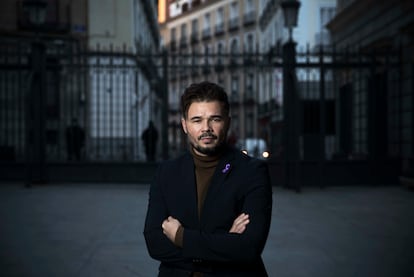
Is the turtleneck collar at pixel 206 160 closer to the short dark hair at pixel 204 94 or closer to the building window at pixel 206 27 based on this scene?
the short dark hair at pixel 204 94

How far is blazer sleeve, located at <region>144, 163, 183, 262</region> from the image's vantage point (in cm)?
227

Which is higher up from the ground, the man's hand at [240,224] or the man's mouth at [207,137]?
the man's mouth at [207,137]

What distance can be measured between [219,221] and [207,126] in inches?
15.7

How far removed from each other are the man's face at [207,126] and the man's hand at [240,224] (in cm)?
30

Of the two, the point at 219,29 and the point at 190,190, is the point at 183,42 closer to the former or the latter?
the point at 219,29

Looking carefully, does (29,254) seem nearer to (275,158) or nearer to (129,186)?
(129,186)

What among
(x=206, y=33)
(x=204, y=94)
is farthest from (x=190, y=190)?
(x=206, y=33)

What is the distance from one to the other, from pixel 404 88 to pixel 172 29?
45611 mm

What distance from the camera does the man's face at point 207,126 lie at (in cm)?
227

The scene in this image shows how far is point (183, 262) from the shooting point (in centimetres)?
225

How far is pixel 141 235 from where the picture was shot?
242 inches

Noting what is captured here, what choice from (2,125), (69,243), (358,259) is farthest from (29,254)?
(2,125)

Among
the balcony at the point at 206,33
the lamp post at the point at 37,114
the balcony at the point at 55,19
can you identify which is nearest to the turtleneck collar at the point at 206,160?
the lamp post at the point at 37,114

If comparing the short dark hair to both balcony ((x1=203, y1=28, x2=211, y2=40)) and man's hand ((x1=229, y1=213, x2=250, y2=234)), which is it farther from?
balcony ((x1=203, y1=28, x2=211, y2=40))
